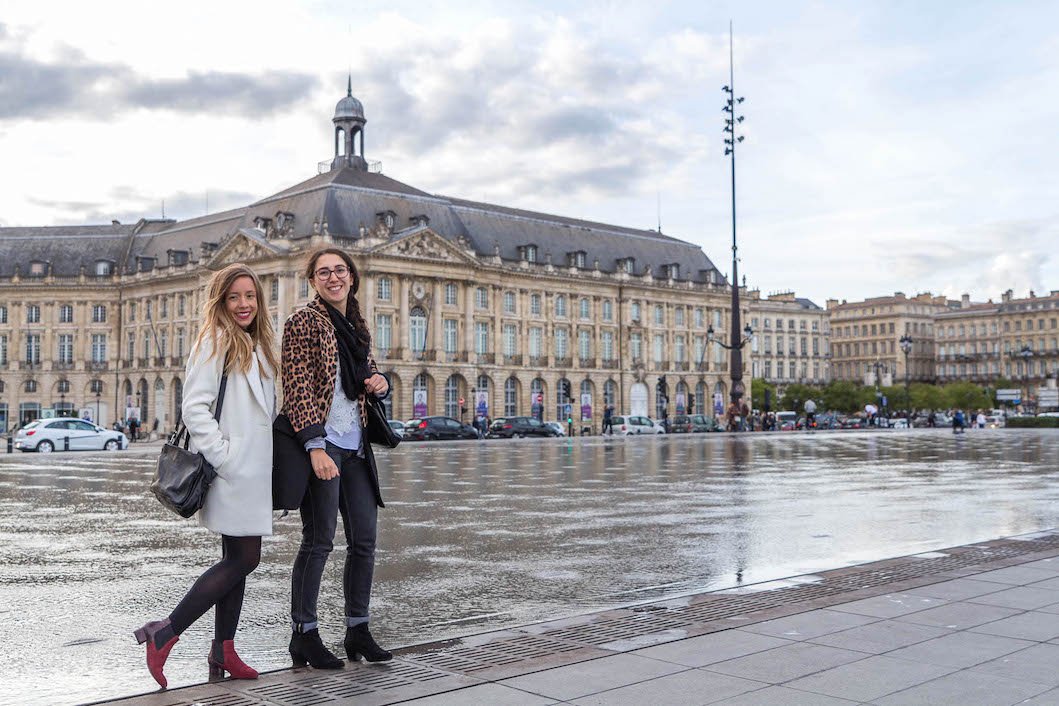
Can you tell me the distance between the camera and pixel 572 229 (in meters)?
88.9

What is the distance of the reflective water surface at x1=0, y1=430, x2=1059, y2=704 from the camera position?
653 cm

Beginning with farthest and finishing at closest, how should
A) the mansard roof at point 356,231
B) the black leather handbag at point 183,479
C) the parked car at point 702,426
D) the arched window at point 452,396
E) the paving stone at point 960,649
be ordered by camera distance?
the arched window at point 452,396
the mansard roof at point 356,231
the parked car at point 702,426
the paving stone at point 960,649
the black leather handbag at point 183,479

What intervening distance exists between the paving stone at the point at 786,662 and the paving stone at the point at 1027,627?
3.48 ft

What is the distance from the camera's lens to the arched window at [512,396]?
82.2 metres

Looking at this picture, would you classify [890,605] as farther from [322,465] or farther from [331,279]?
[331,279]

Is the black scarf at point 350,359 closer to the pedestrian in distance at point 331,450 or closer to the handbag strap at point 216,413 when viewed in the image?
the pedestrian in distance at point 331,450

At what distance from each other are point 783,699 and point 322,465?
243cm

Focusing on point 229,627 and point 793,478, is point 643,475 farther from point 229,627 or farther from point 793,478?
point 229,627

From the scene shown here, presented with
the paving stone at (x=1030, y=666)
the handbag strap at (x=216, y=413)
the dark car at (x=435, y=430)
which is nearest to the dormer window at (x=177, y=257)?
the dark car at (x=435, y=430)

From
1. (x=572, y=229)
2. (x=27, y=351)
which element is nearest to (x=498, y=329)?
(x=572, y=229)

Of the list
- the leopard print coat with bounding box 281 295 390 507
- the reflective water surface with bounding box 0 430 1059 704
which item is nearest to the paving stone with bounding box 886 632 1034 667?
the reflective water surface with bounding box 0 430 1059 704

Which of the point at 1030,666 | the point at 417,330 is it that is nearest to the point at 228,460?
the point at 1030,666

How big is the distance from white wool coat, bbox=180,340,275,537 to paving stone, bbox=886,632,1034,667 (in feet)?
10.8

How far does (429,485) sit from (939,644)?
545 inches
